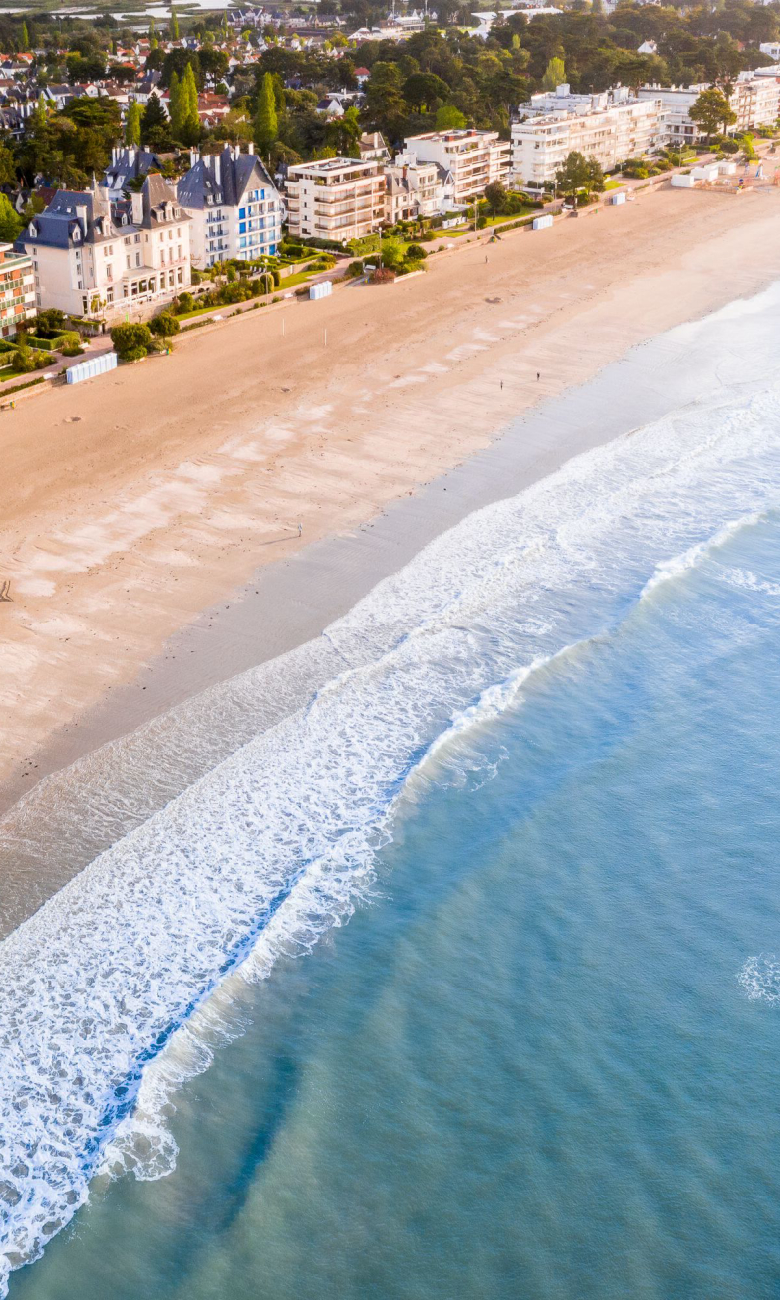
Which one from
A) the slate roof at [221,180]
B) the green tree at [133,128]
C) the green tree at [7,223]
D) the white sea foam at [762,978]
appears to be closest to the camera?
the white sea foam at [762,978]

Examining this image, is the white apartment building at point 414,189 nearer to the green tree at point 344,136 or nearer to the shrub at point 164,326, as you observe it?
the green tree at point 344,136

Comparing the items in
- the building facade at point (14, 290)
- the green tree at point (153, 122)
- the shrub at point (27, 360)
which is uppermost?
the green tree at point (153, 122)

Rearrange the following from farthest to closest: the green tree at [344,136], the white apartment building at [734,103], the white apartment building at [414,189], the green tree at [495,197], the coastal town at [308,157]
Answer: the white apartment building at [734,103], the green tree at [344,136], the green tree at [495,197], the white apartment building at [414,189], the coastal town at [308,157]

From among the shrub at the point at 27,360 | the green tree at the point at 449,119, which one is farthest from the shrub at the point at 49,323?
the green tree at the point at 449,119

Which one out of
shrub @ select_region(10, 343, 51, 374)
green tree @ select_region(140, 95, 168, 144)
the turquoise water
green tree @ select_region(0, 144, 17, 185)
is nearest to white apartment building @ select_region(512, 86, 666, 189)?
green tree @ select_region(140, 95, 168, 144)

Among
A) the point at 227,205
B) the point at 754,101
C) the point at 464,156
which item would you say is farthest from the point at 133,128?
the point at 754,101

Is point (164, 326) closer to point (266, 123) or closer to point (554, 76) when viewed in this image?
point (266, 123)

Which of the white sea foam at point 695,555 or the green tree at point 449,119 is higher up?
the green tree at point 449,119

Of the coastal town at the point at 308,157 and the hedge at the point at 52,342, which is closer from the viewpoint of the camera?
the hedge at the point at 52,342
